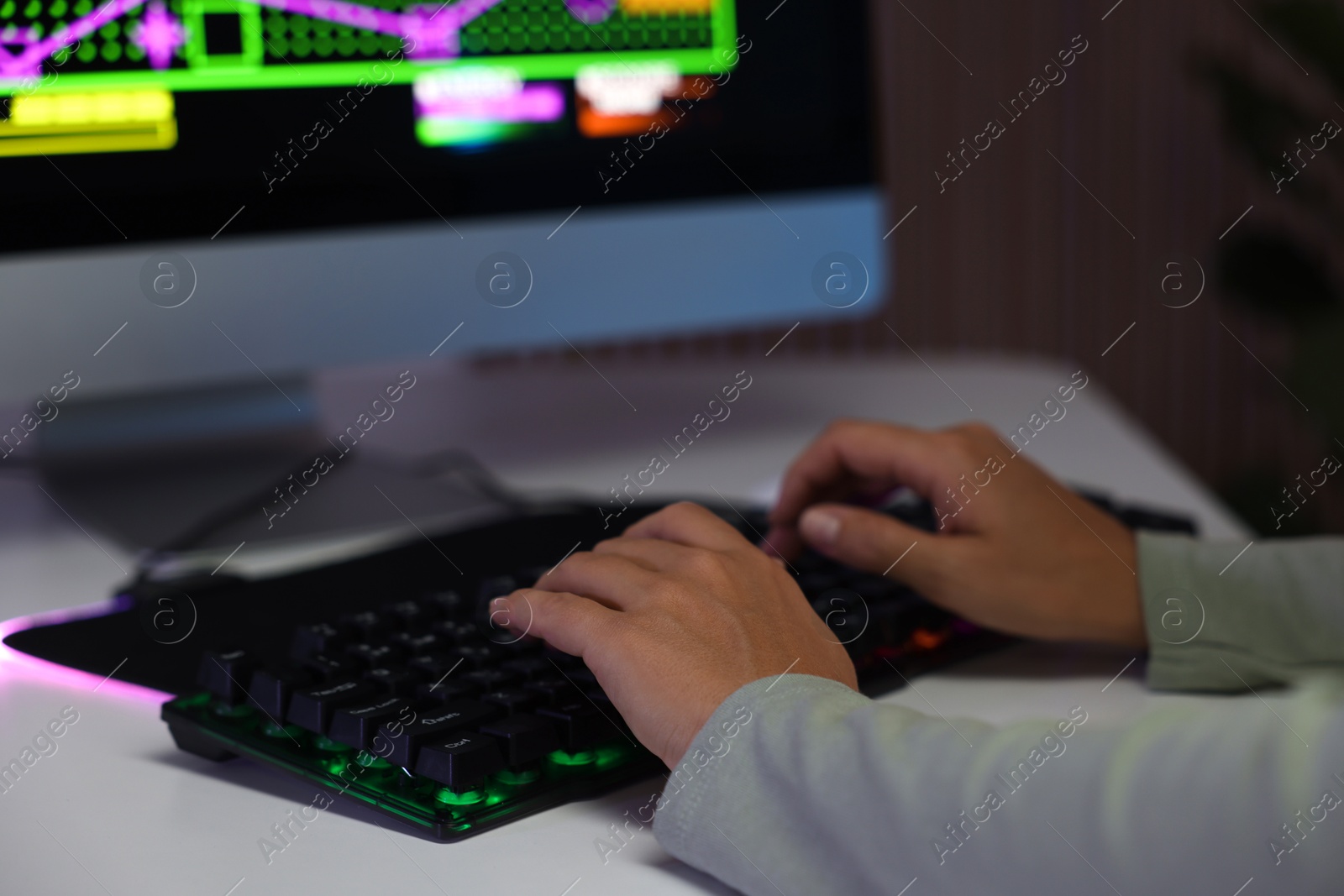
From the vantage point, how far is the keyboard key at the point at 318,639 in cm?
50

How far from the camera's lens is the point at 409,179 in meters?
0.83

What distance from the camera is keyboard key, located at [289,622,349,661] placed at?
1.64ft

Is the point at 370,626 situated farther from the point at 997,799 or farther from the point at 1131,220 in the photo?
the point at 1131,220

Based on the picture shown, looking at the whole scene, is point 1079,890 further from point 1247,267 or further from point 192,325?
point 1247,267

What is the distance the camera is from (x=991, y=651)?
599mm

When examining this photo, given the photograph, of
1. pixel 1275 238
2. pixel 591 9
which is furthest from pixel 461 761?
pixel 1275 238

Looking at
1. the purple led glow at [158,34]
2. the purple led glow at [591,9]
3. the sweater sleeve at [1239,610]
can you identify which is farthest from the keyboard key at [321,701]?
the purple led glow at [591,9]

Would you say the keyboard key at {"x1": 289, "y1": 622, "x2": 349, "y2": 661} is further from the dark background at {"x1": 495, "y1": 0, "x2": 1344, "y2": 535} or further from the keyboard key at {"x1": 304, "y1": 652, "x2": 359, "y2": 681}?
the dark background at {"x1": 495, "y1": 0, "x2": 1344, "y2": 535}

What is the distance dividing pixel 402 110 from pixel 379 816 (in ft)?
1.78

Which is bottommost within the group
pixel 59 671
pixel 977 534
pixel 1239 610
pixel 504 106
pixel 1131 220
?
pixel 1239 610

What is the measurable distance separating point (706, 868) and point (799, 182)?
0.69m

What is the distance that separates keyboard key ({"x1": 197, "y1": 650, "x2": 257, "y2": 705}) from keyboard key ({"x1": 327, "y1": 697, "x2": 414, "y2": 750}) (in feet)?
0.16

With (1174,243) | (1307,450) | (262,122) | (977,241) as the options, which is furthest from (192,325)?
(1307,450)

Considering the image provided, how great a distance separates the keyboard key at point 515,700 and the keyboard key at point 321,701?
0.04m
